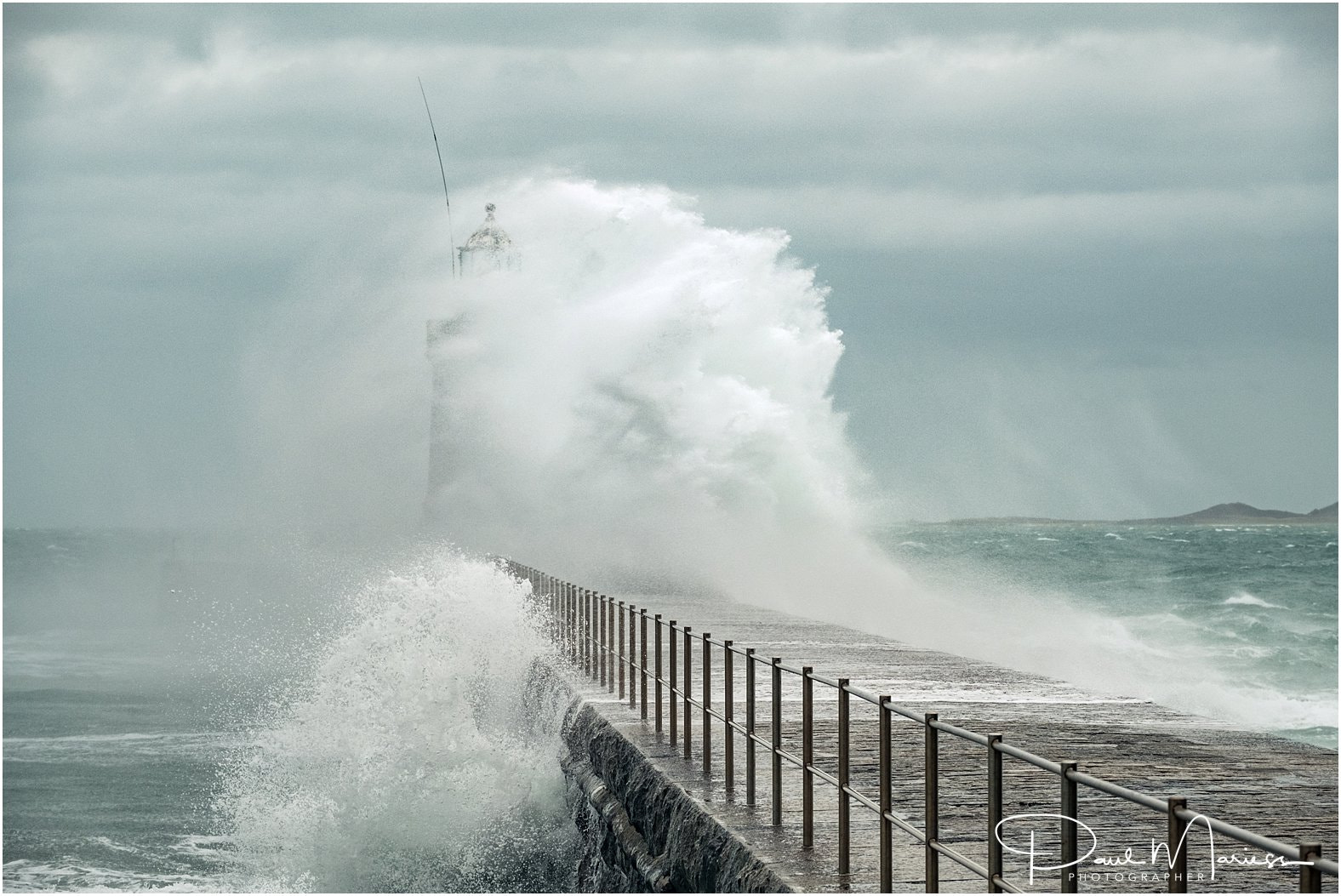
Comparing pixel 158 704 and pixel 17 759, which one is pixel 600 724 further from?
pixel 158 704

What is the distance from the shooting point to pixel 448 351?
3669 centimetres

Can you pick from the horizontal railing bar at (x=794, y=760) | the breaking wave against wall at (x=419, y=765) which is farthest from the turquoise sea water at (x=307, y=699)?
the horizontal railing bar at (x=794, y=760)

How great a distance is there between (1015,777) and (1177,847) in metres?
3.84

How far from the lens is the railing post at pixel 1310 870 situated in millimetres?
2572

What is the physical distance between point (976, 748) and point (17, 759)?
67.7 feet

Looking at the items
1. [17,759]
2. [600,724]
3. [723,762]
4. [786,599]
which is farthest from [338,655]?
[786,599]

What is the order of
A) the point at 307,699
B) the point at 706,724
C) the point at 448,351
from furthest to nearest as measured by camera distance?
1. the point at 448,351
2. the point at 307,699
3. the point at 706,724

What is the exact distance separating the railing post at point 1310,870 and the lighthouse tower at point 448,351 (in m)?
34.3

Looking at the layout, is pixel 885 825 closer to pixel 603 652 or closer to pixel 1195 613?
pixel 603 652

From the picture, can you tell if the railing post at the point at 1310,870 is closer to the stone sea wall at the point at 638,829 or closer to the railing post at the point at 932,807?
the railing post at the point at 932,807

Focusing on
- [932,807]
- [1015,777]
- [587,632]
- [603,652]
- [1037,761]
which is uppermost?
[587,632]

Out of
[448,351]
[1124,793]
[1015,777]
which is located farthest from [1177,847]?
[448,351]

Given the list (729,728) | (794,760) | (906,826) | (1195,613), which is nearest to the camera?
(906,826)

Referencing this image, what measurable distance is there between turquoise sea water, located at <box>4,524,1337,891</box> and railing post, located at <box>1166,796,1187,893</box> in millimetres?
7224
